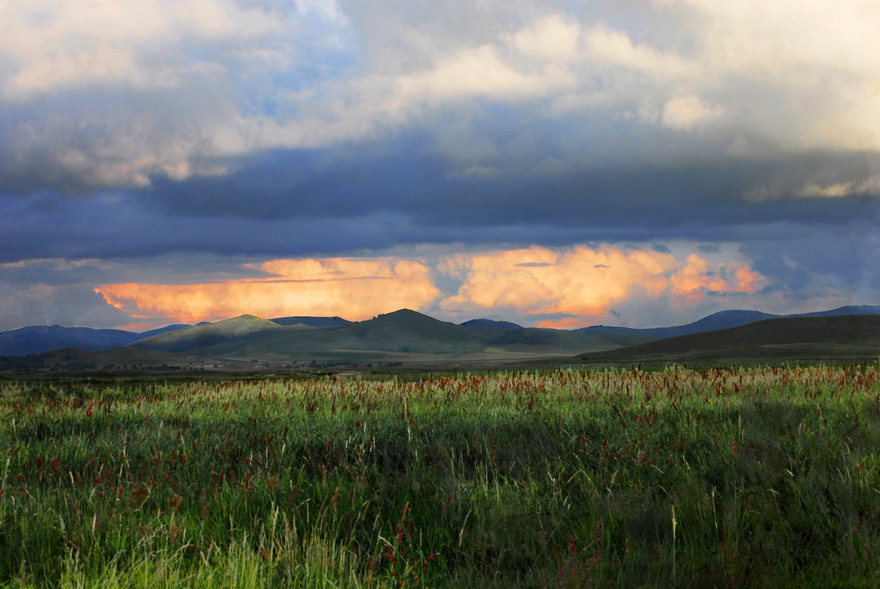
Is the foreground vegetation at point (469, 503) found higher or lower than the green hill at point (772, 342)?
higher

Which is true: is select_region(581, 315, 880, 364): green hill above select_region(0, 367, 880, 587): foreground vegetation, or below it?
below

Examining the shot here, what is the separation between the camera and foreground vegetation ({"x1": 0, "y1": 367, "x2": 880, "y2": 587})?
3939 millimetres

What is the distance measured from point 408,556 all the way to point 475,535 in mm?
549

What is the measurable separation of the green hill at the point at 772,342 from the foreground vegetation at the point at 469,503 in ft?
329

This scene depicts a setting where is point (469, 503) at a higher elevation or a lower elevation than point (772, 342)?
higher

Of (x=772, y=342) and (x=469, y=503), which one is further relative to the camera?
(x=772, y=342)

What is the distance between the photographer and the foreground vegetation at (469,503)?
3.94 meters

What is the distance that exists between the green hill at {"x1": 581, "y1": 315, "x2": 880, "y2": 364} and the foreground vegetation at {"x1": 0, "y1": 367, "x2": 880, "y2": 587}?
100 metres

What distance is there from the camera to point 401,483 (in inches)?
226

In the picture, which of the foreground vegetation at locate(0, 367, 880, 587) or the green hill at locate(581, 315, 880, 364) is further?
the green hill at locate(581, 315, 880, 364)

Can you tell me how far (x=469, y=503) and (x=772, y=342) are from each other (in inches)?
5280

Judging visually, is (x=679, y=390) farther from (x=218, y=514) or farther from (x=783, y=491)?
(x=218, y=514)

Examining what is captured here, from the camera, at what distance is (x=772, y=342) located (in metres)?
122

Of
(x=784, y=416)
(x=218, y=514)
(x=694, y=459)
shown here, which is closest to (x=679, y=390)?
(x=784, y=416)
